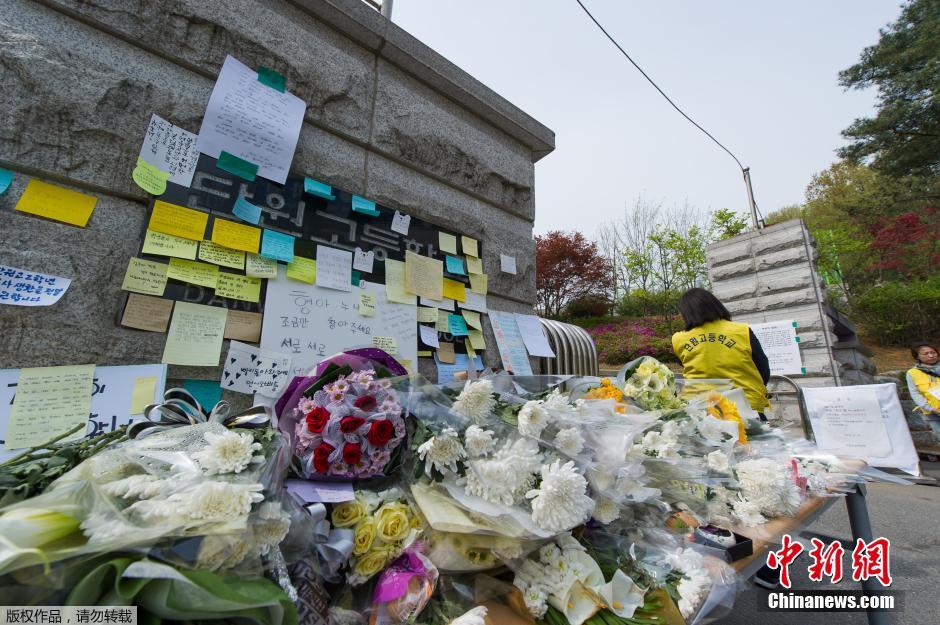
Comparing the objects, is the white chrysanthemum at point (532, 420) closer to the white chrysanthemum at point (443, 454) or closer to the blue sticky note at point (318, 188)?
the white chrysanthemum at point (443, 454)

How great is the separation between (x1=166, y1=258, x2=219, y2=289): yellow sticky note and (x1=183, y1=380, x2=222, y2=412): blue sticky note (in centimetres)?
37

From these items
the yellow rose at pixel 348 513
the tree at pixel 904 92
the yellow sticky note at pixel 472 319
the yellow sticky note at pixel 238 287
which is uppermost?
the tree at pixel 904 92

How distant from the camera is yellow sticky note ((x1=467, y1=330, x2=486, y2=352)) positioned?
8.07 feet

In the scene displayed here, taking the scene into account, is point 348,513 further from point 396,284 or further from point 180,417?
point 396,284

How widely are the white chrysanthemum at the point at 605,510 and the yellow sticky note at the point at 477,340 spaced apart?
1623mm

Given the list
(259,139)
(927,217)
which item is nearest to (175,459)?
(259,139)

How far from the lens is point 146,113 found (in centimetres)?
151

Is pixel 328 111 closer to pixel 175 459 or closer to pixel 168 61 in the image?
pixel 168 61

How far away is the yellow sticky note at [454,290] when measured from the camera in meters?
2.39

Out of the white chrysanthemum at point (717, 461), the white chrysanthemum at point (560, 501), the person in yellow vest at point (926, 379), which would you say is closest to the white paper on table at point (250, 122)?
the white chrysanthemum at point (560, 501)

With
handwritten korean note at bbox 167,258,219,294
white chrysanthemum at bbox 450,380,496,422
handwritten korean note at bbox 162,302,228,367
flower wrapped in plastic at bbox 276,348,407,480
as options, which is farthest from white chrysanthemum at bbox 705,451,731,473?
handwritten korean note at bbox 167,258,219,294

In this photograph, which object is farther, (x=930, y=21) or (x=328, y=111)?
(x=930, y=21)

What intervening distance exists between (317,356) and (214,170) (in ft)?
2.86

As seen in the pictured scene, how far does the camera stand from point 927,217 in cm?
1108
